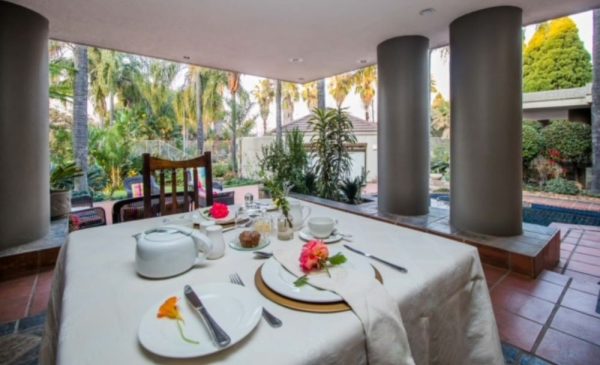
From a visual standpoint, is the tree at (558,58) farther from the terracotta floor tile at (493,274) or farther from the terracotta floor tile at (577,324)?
the terracotta floor tile at (577,324)

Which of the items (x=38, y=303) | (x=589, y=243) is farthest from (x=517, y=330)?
(x=38, y=303)

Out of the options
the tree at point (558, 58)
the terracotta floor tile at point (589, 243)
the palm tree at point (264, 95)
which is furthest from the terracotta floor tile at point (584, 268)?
the palm tree at point (264, 95)

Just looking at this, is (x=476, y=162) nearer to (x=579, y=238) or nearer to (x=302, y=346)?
(x=579, y=238)

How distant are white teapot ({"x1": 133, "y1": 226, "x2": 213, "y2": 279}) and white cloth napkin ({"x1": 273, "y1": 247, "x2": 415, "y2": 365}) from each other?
38cm

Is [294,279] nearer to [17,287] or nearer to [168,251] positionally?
[168,251]

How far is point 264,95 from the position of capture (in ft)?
47.7

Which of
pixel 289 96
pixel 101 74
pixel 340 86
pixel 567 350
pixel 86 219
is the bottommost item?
pixel 567 350

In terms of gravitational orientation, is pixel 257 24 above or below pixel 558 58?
below

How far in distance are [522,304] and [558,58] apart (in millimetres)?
9310

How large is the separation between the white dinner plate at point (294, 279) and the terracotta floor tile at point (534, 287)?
170 cm

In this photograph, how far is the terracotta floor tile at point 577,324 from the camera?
4.96 ft

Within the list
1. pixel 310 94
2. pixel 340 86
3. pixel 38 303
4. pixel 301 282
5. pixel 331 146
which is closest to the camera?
pixel 301 282

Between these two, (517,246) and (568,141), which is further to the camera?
(568,141)

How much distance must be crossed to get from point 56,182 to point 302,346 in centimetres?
378
